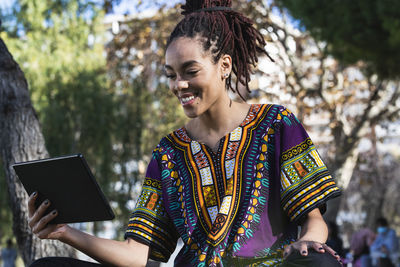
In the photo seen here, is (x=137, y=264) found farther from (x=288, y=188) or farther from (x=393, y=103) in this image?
(x=393, y=103)

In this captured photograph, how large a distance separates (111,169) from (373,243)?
659 cm

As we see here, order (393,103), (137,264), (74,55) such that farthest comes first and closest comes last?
(74,55), (393,103), (137,264)

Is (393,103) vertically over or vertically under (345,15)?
under

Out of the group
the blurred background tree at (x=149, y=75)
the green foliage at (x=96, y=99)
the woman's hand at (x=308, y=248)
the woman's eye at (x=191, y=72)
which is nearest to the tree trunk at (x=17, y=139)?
the woman's eye at (x=191, y=72)

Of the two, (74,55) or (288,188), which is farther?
(74,55)

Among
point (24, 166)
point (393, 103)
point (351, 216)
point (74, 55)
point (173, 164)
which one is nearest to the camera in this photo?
point (24, 166)

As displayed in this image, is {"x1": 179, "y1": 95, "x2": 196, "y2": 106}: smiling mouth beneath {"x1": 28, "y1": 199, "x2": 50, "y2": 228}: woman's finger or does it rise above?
above

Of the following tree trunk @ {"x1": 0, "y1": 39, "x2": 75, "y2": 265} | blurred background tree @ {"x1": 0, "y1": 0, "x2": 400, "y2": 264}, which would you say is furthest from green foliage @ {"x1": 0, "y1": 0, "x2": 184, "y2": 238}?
tree trunk @ {"x1": 0, "y1": 39, "x2": 75, "y2": 265}

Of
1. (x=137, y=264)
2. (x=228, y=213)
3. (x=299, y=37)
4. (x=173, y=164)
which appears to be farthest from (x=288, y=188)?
(x=299, y=37)

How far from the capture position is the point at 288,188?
215cm

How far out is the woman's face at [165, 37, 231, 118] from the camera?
228cm

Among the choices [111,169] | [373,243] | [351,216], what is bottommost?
[351,216]

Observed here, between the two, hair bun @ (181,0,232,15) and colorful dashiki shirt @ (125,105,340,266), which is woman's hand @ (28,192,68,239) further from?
hair bun @ (181,0,232,15)

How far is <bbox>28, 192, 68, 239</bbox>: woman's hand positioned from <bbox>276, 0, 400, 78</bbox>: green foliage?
7906 mm
